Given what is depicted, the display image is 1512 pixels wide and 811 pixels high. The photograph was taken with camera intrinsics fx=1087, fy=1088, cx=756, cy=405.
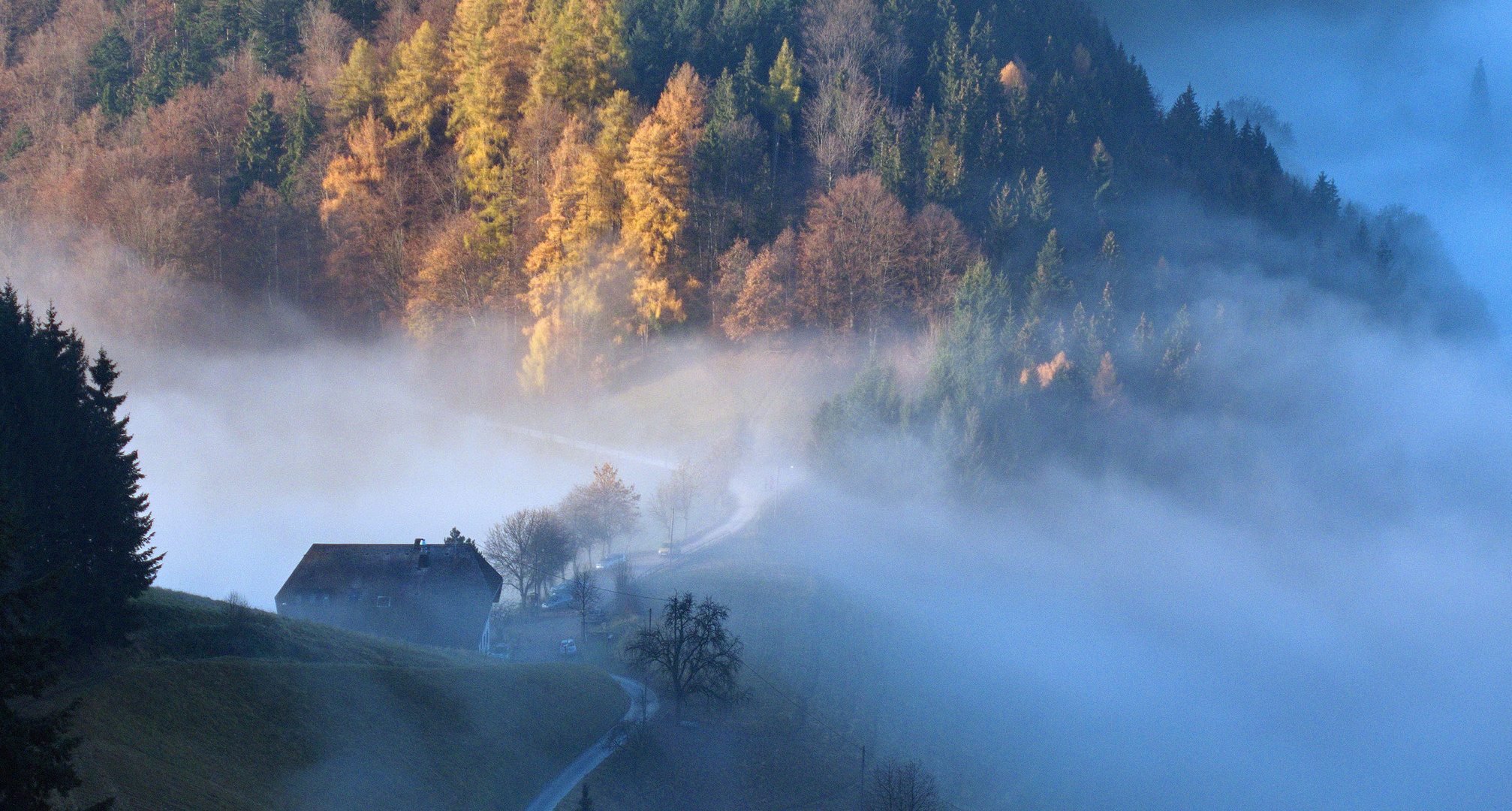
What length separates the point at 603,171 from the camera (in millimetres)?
61000

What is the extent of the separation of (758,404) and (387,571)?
2376 centimetres

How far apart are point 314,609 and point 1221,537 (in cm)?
5365

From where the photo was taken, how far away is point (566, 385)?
2334 inches

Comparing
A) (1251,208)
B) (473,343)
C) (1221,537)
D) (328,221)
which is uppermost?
(1251,208)

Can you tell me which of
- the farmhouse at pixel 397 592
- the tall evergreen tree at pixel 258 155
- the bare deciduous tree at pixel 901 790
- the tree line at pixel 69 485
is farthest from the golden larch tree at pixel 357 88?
the bare deciduous tree at pixel 901 790

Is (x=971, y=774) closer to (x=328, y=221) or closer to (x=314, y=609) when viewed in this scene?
(x=314, y=609)

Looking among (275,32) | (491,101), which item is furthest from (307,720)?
(275,32)

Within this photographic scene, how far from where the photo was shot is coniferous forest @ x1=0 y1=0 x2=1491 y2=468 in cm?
6003

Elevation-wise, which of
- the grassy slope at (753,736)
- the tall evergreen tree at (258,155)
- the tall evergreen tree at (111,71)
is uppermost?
the tall evergreen tree at (111,71)

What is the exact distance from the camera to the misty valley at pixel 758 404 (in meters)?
40.4

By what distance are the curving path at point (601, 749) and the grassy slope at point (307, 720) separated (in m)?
0.33

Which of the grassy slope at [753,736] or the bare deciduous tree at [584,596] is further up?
the bare deciduous tree at [584,596]

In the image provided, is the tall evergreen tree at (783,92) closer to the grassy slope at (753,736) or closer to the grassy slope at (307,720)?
the grassy slope at (753,736)

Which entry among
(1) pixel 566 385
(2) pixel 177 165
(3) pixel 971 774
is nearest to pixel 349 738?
(3) pixel 971 774
